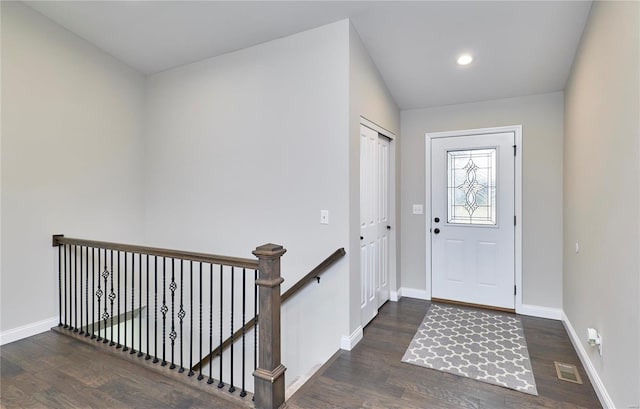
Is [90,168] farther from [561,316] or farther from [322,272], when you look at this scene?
[561,316]

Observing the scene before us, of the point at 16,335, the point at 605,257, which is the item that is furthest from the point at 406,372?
the point at 16,335

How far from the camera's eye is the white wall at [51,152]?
10.3 ft

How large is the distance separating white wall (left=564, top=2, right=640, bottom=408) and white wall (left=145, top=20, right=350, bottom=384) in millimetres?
1790

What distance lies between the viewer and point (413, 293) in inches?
171

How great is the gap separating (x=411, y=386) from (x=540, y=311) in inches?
88.3

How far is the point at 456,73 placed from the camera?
11.5 feet

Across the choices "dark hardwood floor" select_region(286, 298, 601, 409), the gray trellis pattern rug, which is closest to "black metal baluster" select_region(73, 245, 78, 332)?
"dark hardwood floor" select_region(286, 298, 601, 409)

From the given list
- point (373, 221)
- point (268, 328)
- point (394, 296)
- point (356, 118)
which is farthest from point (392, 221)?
point (268, 328)

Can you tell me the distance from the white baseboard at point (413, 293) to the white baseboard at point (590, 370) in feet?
4.79

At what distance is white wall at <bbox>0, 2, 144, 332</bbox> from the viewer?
3148 mm

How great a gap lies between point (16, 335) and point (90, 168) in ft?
5.88

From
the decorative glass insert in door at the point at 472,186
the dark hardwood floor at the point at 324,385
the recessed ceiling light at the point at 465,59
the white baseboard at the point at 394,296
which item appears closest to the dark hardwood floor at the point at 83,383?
the dark hardwood floor at the point at 324,385

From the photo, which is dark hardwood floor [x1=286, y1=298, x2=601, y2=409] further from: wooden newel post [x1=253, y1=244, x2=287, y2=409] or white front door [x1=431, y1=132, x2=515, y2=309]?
white front door [x1=431, y1=132, x2=515, y2=309]

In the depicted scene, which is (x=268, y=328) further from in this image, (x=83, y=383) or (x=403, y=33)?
(x=403, y=33)
